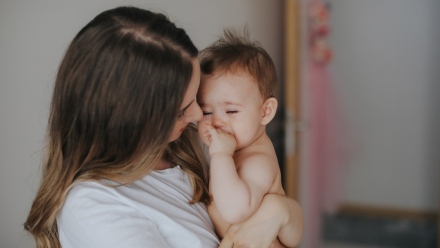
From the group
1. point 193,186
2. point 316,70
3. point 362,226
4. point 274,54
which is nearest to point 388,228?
point 362,226

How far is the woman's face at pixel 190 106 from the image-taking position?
1.11 meters

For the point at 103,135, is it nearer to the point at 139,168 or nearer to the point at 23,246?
the point at 139,168

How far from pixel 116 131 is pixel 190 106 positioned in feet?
0.58

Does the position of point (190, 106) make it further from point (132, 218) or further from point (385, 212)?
point (385, 212)

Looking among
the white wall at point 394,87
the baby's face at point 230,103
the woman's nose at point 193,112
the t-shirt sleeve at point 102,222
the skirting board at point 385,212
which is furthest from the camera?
the skirting board at point 385,212

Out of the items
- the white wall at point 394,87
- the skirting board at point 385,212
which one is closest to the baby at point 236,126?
the white wall at point 394,87

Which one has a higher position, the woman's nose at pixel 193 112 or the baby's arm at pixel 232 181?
the woman's nose at pixel 193 112

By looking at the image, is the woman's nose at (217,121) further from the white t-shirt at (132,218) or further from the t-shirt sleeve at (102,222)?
the t-shirt sleeve at (102,222)

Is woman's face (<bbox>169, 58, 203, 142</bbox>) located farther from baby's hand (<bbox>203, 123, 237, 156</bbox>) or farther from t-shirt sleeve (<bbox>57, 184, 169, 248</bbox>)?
t-shirt sleeve (<bbox>57, 184, 169, 248</bbox>)

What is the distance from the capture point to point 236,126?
1317mm

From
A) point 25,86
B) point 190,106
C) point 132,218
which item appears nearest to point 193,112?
point 190,106

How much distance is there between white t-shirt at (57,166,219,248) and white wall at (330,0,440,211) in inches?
137

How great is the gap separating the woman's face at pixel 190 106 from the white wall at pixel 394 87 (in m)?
3.45

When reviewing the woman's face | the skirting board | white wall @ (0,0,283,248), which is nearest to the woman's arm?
the woman's face
